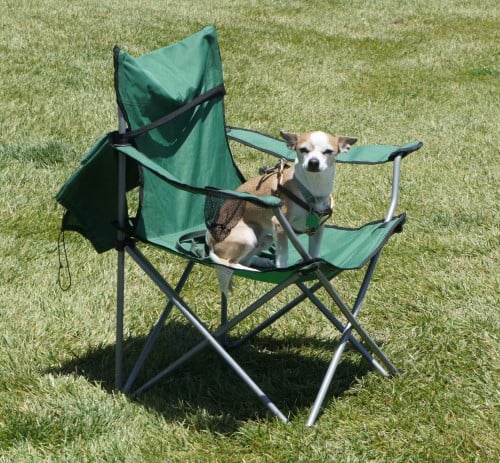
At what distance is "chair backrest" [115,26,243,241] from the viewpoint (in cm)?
329

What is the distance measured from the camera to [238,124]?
7586mm

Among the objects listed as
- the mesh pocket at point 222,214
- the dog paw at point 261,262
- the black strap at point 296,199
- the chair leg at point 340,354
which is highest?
the black strap at point 296,199

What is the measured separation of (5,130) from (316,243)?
157 inches

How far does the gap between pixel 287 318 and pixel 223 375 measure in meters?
0.62

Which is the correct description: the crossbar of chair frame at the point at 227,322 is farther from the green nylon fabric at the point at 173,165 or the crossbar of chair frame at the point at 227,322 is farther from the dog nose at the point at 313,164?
the dog nose at the point at 313,164

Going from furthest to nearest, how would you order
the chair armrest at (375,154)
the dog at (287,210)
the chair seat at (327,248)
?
the chair armrest at (375,154)
the dog at (287,210)
the chair seat at (327,248)

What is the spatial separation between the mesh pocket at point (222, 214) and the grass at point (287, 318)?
1.96ft

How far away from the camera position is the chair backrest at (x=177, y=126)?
3.29 m

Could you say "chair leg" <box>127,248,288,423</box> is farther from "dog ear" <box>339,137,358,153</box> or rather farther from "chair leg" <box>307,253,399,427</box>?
"dog ear" <box>339,137,358,153</box>

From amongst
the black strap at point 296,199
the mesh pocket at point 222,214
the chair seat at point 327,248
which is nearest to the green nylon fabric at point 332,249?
the chair seat at point 327,248

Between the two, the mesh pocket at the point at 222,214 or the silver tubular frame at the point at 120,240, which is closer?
the silver tubular frame at the point at 120,240

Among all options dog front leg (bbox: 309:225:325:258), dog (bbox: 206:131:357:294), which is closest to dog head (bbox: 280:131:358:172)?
dog (bbox: 206:131:357:294)

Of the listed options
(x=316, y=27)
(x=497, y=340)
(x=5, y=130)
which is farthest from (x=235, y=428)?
(x=316, y=27)

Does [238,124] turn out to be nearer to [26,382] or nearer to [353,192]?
[353,192]
